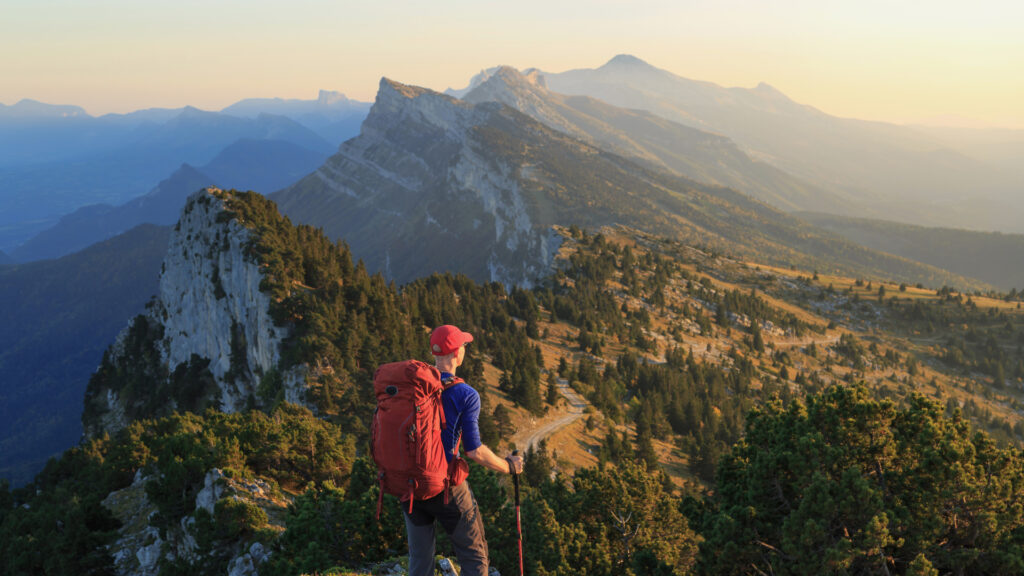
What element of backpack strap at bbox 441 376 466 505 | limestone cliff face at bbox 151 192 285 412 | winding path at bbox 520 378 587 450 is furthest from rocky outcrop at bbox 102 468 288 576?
limestone cliff face at bbox 151 192 285 412

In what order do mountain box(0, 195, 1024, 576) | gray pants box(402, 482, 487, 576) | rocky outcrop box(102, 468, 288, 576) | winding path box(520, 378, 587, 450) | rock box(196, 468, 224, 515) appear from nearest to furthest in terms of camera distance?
gray pants box(402, 482, 487, 576) → mountain box(0, 195, 1024, 576) → rocky outcrop box(102, 468, 288, 576) → rock box(196, 468, 224, 515) → winding path box(520, 378, 587, 450)

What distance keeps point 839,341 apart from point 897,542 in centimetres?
13259

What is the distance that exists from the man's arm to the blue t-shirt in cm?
9

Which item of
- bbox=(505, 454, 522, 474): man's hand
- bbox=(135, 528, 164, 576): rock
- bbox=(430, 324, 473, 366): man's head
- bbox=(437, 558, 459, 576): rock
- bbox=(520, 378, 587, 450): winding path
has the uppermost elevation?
bbox=(430, 324, 473, 366): man's head

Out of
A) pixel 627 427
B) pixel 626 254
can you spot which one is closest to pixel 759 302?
pixel 626 254

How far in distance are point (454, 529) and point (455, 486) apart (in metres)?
0.71

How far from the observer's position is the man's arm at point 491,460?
316 inches

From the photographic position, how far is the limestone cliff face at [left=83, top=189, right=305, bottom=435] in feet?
218

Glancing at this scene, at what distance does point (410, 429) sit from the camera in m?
7.56

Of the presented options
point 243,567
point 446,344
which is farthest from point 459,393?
point 243,567

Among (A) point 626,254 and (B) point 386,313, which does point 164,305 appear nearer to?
(B) point 386,313

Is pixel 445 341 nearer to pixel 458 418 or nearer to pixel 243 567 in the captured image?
pixel 458 418

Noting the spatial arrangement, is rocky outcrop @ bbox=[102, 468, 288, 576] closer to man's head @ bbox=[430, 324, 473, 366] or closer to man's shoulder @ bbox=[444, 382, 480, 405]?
man's shoulder @ bbox=[444, 382, 480, 405]

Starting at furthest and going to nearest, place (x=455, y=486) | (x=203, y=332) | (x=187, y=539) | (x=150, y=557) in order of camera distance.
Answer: (x=203, y=332) → (x=150, y=557) → (x=187, y=539) → (x=455, y=486)
